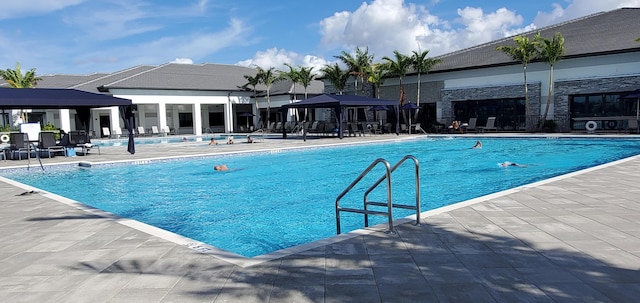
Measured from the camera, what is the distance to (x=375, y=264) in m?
3.65

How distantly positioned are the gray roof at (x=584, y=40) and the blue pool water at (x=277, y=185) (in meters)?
6.93

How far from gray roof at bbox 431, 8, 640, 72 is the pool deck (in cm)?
2065

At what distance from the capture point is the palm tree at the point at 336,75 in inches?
1258

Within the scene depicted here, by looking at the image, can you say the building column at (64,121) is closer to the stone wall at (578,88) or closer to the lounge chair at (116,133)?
the lounge chair at (116,133)

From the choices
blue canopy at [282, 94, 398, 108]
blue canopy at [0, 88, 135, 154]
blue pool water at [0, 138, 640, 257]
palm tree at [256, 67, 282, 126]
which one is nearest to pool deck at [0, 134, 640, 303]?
blue pool water at [0, 138, 640, 257]

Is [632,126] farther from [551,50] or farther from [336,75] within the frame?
[336,75]

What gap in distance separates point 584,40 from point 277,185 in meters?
22.4

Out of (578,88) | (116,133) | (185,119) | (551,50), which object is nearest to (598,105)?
(578,88)

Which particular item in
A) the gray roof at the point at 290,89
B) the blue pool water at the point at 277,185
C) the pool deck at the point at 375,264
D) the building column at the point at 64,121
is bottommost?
the blue pool water at the point at 277,185

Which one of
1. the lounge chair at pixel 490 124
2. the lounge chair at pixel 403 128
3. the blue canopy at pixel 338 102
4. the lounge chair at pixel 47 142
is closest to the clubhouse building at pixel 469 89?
the lounge chair at pixel 490 124

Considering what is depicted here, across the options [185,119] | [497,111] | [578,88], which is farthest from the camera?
[185,119]

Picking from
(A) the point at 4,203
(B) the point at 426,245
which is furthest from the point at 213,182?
(B) the point at 426,245

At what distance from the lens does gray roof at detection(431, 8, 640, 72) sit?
73.6 feet

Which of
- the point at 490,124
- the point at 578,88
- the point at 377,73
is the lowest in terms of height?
the point at 490,124
